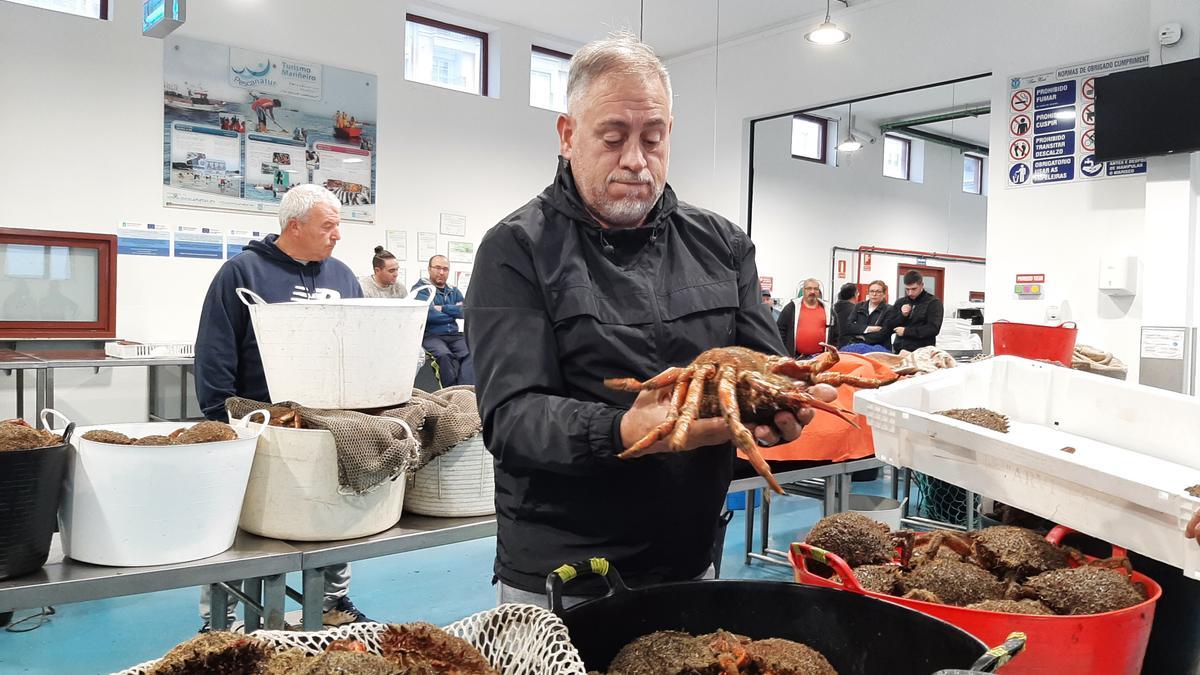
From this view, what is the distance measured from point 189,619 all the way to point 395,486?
174 cm

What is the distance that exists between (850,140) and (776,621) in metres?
11.0

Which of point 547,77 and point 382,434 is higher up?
point 547,77

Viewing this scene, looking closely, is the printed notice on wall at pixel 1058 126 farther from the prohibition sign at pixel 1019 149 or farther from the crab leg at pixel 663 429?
the crab leg at pixel 663 429

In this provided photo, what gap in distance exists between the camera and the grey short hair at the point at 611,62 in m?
1.41

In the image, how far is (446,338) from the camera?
23.5 feet

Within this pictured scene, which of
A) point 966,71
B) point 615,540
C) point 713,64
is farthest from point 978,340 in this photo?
point 615,540

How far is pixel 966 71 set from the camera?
22.5ft

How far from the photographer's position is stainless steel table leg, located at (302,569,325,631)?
7.27 feet

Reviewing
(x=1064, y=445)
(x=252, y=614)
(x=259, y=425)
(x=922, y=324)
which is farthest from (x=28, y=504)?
(x=922, y=324)

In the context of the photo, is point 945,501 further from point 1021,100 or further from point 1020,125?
point 1021,100

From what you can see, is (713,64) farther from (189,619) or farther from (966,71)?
(189,619)

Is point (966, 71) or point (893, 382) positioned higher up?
point (966, 71)

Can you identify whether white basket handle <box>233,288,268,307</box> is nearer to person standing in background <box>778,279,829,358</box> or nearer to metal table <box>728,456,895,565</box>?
metal table <box>728,456,895,565</box>

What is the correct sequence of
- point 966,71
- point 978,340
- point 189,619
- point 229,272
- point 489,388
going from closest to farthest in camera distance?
point 489,388
point 229,272
point 189,619
point 966,71
point 978,340
